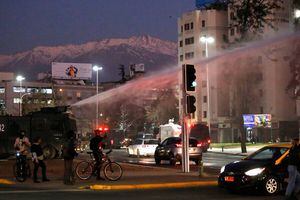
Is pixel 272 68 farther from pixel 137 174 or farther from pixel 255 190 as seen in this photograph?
pixel 255 190

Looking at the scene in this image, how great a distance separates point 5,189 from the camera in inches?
731

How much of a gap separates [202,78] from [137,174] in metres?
77.3

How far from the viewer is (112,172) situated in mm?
21156

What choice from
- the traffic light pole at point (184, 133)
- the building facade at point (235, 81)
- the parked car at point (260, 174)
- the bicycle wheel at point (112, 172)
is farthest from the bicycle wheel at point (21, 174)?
the building facade at point (235, 81)

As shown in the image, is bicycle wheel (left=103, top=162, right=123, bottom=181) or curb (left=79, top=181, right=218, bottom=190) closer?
curb (left=79, top=181, right=218, bottom=190)

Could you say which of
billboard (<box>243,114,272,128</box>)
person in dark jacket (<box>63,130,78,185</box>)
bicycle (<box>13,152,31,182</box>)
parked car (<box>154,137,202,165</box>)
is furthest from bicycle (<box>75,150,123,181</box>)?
billboard (<box>243,114,272,128</box>)

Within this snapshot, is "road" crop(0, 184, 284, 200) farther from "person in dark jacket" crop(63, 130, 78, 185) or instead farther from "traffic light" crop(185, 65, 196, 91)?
"traffic light" crop(185, 65, 196, 91)

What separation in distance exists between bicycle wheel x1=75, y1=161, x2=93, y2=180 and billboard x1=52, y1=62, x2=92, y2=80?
328 feet

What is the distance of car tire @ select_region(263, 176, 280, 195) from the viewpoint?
54.1ft

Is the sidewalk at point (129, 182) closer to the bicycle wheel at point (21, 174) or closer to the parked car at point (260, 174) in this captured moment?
the bicycle wheel at point (21, 174)

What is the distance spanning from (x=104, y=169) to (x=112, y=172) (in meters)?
0.31

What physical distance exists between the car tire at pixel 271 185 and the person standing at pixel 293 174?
1.82 m

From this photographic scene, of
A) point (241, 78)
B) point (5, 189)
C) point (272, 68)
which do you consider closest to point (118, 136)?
point (241, 78)

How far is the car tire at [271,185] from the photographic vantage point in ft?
54.1
